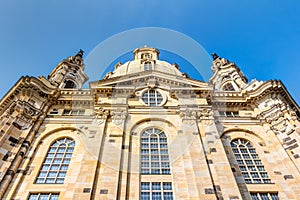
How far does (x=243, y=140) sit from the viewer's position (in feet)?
69.1

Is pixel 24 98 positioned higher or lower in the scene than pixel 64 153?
higher

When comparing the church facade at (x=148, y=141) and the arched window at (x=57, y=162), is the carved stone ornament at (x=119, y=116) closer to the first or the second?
the church facade at (x=148, y=141)

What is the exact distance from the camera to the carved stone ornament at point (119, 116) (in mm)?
20584

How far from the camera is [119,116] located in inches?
831

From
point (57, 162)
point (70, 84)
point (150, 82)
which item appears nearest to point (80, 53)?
point (70, 84)

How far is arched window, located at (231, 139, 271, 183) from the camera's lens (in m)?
17.5

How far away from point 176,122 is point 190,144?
3.18 m

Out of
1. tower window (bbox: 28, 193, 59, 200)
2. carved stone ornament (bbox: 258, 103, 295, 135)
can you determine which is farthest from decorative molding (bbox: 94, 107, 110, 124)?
carved stone ornament (bbox: 258, 103, 295, 135)

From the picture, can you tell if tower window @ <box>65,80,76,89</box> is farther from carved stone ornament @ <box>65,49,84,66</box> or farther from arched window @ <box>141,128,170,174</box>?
arched window @ <box>141,128,170,174</box>

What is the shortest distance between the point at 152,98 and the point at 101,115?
5.80 meters

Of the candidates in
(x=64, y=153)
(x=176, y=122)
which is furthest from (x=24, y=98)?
(x=176, y=122)

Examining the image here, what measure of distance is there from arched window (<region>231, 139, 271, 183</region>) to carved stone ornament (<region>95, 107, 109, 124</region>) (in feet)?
37.4

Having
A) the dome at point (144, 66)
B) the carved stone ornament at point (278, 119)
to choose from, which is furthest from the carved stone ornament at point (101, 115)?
the dome at point (144, 66)

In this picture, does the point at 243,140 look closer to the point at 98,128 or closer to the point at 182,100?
the point at 182,100
